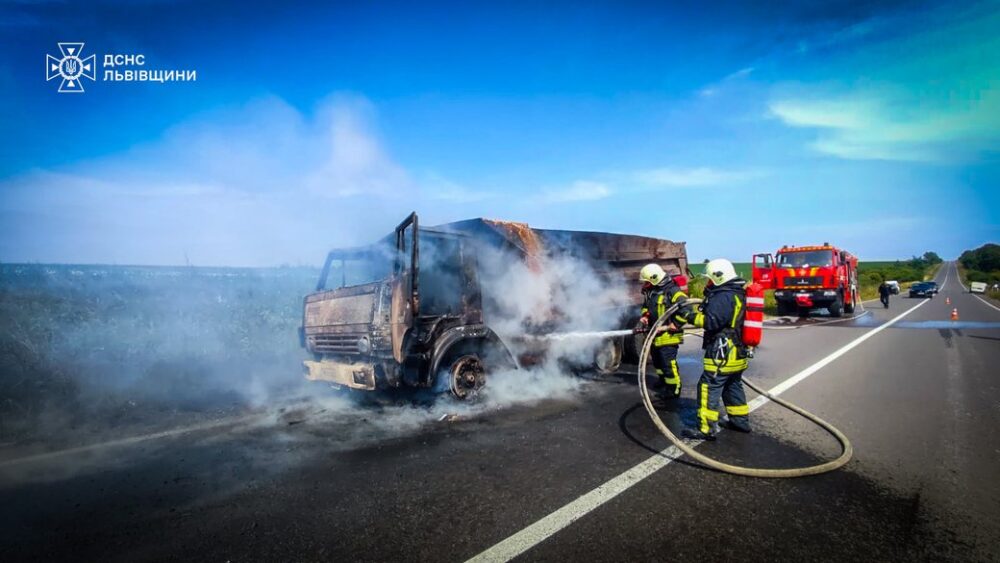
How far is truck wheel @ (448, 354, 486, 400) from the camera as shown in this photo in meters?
5.21

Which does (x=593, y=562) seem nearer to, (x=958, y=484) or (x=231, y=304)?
(x=958, y=484)

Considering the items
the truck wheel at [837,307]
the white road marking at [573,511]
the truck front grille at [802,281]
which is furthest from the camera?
→ the truck front grille at [802,281]

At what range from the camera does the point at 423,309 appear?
523 cm

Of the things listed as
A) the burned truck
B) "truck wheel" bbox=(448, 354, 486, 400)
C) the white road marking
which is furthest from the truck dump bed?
the white road marking

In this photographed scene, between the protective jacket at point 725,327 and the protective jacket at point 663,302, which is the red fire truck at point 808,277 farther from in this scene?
the protective jacket at point 725,327

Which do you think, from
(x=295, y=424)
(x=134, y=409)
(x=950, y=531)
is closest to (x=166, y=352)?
(x=134, y=409)

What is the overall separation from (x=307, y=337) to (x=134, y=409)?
234 centimetres

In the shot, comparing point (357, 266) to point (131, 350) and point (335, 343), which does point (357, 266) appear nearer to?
point (335, 343)

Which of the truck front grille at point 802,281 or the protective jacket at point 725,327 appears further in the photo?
the truck front grille at point 802,281

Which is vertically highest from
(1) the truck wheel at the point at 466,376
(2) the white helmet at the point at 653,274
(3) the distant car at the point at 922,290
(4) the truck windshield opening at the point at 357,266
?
(4) the truck windshield opening at the point at 357,266

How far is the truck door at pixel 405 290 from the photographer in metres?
4.82

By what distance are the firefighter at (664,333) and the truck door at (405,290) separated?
3.03 metres

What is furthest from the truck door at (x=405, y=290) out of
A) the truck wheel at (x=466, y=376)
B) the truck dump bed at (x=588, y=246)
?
the truck dump bed at (x=588, y=246)

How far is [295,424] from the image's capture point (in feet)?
16.2
